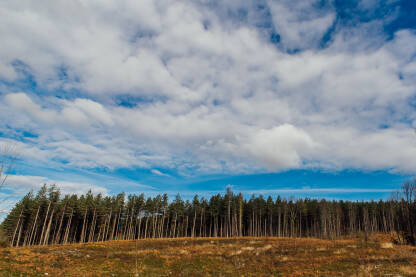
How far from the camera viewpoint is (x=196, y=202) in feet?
272

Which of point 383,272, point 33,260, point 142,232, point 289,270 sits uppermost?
point 383,272

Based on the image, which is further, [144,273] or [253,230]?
[253,230]

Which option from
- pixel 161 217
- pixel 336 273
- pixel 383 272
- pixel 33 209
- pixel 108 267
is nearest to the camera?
pixel 383 272

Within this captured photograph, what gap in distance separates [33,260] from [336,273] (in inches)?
1274

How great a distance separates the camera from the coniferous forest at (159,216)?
61375mm

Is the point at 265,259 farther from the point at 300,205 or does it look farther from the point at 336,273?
the point at 300,205

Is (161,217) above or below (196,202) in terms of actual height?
below

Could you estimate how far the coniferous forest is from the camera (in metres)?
61.4

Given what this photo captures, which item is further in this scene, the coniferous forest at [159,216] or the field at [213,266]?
the coniferous forest at [159,216]

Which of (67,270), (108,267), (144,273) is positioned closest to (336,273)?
(144,273)

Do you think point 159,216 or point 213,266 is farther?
point 159,216

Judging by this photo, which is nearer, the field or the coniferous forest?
the field

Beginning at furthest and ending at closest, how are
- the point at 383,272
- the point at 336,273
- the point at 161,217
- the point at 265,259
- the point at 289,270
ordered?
1. the point at 161,217
2. the point at 265,259
3. the point at 289,270
4. the point at 336,273
5. the point at 383,272

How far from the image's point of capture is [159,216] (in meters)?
82.9
